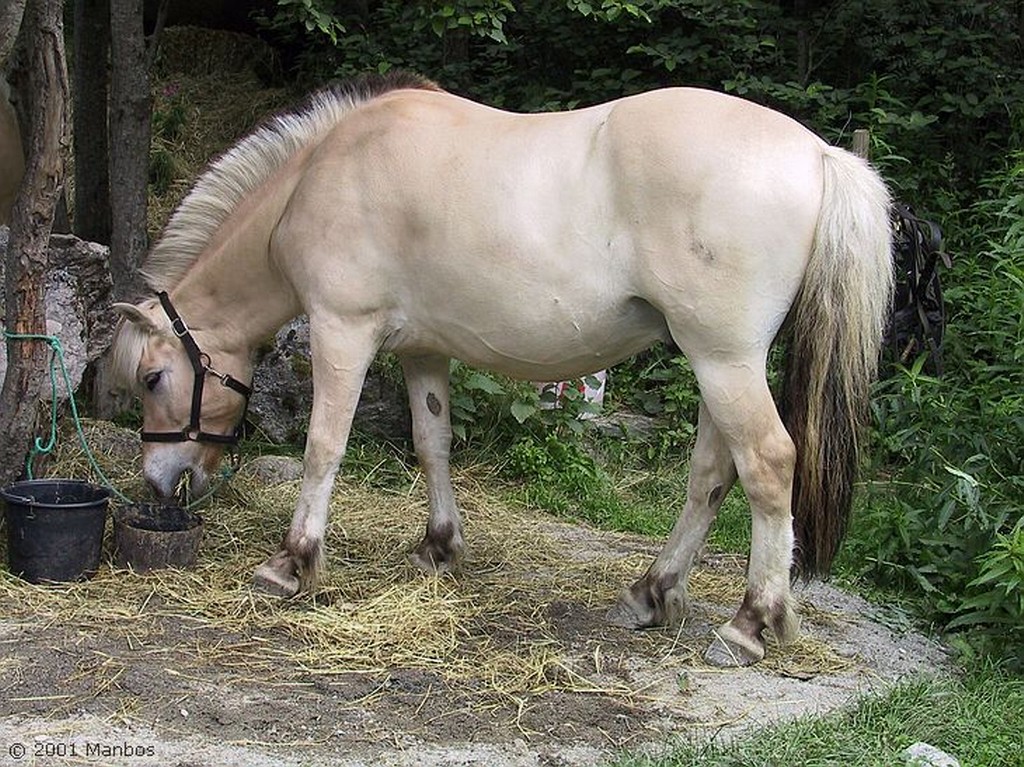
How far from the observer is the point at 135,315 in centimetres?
461

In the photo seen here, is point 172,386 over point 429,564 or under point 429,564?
over

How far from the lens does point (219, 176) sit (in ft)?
15.6

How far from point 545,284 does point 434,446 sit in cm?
110

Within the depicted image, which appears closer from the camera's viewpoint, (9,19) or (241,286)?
(9,19)

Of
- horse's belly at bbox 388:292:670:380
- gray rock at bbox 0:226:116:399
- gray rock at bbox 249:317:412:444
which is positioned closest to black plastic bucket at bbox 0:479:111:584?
horse's belly at bbox 388:292:670:380

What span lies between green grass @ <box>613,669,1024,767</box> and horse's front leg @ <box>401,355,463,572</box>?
1.68 m

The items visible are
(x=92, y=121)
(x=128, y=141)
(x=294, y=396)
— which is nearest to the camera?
(x=294, y=396)

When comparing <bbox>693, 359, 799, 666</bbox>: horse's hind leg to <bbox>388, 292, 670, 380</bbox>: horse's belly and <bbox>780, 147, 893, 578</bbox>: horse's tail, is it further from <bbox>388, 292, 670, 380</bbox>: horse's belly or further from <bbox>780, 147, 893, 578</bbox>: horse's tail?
Result: <bbox>388, 292, 670, 380</bbox>: horse's belly

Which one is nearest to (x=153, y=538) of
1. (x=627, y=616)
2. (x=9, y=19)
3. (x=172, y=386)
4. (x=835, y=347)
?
(x=172, y=386)

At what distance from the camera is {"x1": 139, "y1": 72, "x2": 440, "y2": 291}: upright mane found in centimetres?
462

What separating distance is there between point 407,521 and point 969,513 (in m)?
2.41

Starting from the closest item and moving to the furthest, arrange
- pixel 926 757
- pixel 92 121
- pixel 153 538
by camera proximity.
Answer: pixel 926 757, pixel 153 538, pixel 92 121

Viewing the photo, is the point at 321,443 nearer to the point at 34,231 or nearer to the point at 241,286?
the point at 241,286

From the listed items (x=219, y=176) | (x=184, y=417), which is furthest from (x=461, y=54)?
(x=184, y=417)
